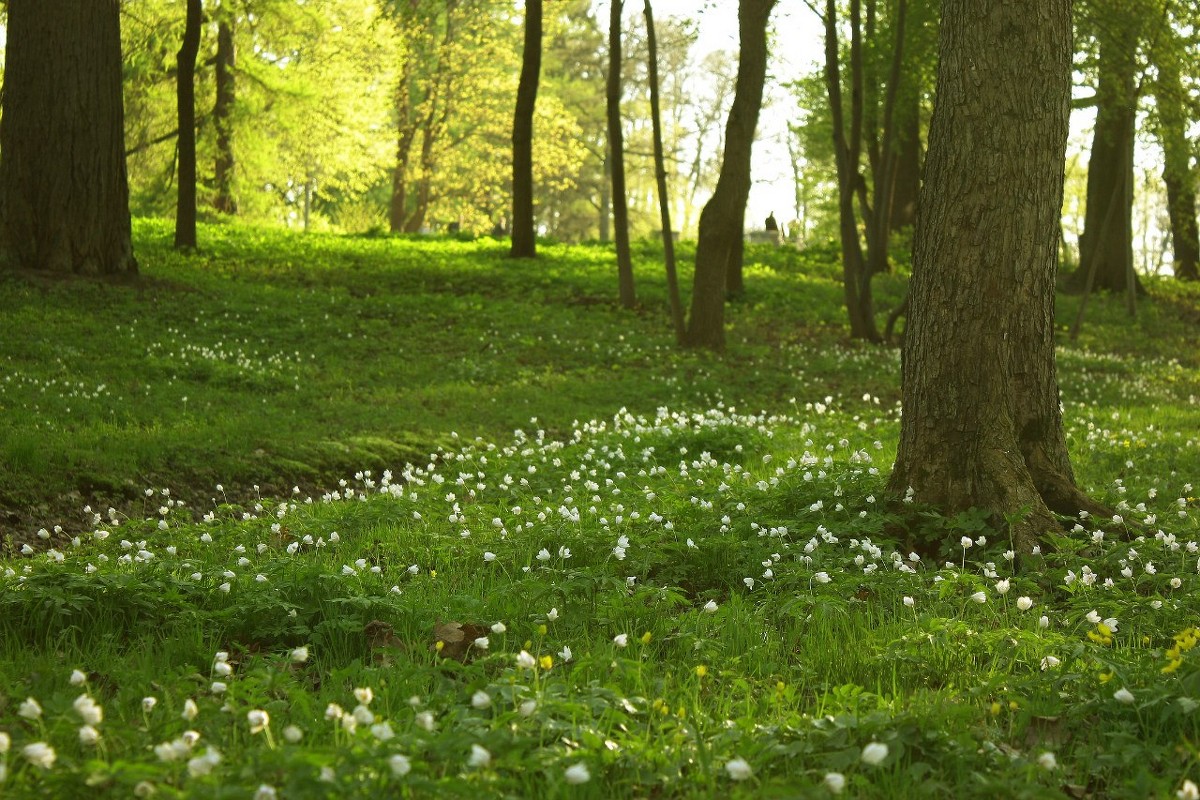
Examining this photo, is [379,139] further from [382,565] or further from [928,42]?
[382,565]

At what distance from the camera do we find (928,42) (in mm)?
20031

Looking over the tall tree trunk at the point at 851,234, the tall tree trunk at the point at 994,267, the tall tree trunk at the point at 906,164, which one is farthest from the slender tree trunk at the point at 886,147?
the tall tree trunk at the point at 994,267

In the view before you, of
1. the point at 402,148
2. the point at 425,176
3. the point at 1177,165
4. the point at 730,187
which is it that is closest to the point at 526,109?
the point at 730,187

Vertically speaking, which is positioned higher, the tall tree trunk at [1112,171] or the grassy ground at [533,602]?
the tall tree trunk at [1112,171]

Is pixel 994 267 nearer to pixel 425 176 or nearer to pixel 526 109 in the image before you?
pixel 526 109

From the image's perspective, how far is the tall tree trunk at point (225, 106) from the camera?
2578cm

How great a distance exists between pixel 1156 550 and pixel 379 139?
34893 millimetres

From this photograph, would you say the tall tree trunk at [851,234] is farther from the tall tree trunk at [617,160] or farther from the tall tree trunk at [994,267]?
the tall tree trunk at [994,267]

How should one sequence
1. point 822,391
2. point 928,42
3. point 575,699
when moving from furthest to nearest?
point 928,42 < point 822,391 < point 575,699

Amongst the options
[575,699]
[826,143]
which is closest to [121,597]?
[575,699]

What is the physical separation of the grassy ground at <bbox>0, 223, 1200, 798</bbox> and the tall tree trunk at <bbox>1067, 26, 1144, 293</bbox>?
955 cm

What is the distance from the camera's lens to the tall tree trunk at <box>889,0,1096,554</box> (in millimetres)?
6047

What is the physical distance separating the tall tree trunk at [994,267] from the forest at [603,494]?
0.9 inches

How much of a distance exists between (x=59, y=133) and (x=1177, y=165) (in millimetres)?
26090
